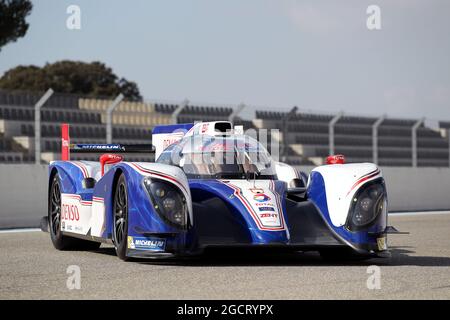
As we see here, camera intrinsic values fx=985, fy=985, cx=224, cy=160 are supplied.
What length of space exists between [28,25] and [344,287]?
39699 millimetres

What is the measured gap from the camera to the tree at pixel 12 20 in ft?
144

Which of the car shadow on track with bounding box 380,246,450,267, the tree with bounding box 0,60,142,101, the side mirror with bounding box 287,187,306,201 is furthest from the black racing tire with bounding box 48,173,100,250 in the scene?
the tree with bounding box 0,60,142,101

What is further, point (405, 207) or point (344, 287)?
point (405, 207)

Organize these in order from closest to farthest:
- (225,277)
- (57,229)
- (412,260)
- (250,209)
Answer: (225,277) < (250,209) < (412,260) < (57,229)

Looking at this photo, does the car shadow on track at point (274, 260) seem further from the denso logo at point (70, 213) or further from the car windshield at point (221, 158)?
the denso logo at point (70, 213)

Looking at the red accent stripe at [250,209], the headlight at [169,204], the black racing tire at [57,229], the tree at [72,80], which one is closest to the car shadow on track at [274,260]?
the red accent stripe at [250,209]

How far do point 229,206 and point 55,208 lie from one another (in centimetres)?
359

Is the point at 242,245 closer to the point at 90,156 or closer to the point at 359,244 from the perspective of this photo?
the point at 359,244

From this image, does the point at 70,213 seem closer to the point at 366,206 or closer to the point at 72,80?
the point at 366,206

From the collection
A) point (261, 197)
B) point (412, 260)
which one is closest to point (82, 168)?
point (261, 197)

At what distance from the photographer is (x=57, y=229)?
1159 centimetres

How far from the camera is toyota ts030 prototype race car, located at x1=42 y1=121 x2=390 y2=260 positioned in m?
8.61

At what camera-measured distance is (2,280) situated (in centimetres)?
767
